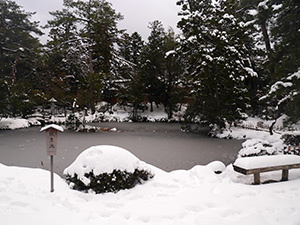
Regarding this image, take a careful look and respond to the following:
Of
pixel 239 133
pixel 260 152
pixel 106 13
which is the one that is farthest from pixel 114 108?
pixel 260 152

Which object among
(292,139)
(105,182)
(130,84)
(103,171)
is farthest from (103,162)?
(130,84)

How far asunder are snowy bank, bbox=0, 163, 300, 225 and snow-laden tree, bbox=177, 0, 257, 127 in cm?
859

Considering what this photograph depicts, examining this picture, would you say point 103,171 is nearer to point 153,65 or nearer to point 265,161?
point 265,161

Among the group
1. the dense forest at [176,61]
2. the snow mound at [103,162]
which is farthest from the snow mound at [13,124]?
the snow mound at [103,162]

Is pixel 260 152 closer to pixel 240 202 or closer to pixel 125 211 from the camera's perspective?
pixel 240 202

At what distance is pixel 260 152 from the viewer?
6.94m

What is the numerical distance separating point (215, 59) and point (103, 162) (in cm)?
1063

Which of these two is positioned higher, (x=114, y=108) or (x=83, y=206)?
(x=114, y=108)

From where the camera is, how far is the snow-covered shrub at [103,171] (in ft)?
13.9

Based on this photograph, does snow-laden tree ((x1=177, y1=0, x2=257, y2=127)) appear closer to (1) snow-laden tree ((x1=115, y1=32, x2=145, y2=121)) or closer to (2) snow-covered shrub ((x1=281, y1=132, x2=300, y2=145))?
(2) snow-covered shrub ((x1=281, y1=132, x2=300, y2=145))

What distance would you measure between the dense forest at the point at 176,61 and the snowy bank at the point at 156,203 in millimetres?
4219

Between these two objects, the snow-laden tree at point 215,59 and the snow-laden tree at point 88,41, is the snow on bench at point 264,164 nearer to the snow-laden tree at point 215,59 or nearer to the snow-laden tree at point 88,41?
the snow-laden tree at point 215,59

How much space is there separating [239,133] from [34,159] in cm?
1110

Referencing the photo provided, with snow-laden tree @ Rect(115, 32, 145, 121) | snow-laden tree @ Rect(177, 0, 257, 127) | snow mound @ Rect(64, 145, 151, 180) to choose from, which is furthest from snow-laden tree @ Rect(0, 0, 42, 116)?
snow mound @ Rect(64, 145, 151, 180)
